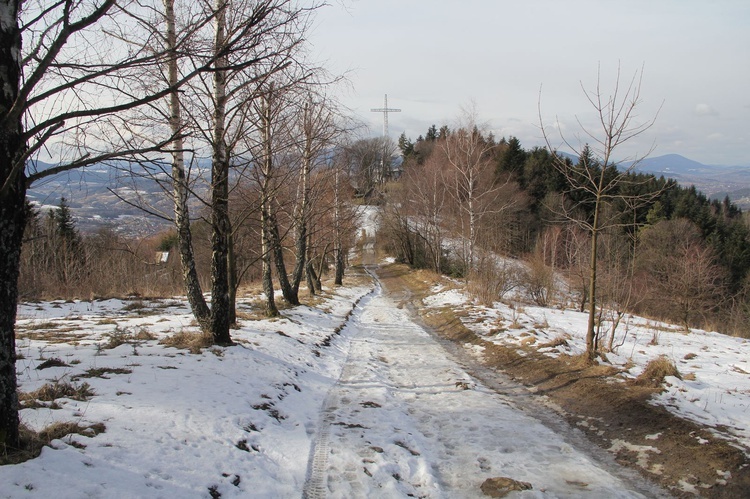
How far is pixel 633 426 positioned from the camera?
19.0ft

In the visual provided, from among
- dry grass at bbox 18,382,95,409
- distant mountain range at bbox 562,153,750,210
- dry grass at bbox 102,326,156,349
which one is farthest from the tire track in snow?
distant mountain range at bbox 562,153,750,210

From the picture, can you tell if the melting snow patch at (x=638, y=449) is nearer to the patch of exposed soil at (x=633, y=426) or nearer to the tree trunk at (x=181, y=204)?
the patch of exposed soil at (x=633, y=426)

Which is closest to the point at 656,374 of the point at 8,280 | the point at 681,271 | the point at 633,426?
the point at 633,426

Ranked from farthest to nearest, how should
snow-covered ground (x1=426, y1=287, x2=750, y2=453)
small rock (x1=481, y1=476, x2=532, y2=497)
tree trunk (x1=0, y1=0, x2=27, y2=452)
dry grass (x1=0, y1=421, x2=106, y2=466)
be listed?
snow-covered ground (x1=426, y1=287, x2=750, y2=453) < small rock (x1=481, y1=476, x2=532, y2=497) < dry grass (x1=0, y1=421, x2=106, y2=466) < tree trunk (x1=0, y1=0, x2=27, y2=452)

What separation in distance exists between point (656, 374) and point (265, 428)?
19.7 feet

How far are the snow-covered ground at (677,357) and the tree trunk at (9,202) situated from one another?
22.2ft

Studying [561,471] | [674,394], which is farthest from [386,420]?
[674,394]

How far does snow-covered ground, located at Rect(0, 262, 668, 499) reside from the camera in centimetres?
358

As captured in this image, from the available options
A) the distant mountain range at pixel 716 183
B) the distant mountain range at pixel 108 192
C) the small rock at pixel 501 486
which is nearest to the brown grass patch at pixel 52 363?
the distant mountain range at pixel 108 192

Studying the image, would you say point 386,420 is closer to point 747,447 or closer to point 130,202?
point 747,447

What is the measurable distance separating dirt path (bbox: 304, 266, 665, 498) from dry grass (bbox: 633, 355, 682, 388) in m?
1.79

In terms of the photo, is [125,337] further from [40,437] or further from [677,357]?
[677,357]

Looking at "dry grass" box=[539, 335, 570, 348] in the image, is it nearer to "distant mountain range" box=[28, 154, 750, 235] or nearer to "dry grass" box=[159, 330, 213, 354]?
"distant mountain range" box=[28, 154, 750, 235]

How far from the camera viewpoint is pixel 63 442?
346cm
